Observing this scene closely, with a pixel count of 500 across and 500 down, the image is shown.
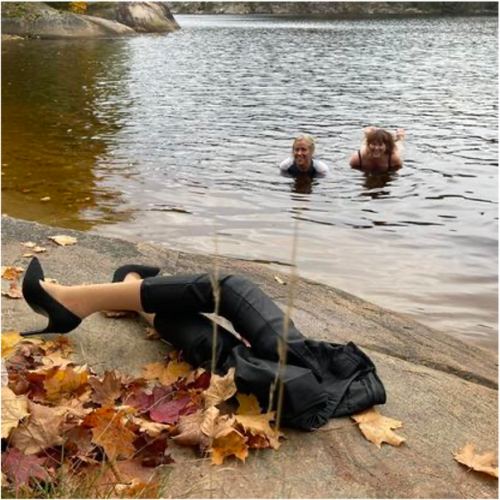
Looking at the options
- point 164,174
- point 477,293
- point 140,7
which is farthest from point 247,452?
point 140,7

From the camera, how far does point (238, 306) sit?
3627mm

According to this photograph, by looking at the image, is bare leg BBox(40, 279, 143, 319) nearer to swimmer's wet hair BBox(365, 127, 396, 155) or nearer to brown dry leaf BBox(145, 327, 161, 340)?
brown dry leaf BBox(145, 327, 161, 340)

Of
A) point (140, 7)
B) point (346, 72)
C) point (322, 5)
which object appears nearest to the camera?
point (346, 72)

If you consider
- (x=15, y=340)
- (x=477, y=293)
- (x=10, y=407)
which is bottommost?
(x=477, y=293)

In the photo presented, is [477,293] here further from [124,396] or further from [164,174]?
[164,174]

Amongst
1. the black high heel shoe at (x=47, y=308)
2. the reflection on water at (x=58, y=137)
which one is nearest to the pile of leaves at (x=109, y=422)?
the black high heel shoe at (x=47, y=308)

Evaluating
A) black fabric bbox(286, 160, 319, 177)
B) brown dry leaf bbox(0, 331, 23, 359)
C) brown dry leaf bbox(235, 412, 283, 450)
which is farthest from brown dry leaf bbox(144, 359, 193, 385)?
black fabric bbox(286, 160, 319, 177)

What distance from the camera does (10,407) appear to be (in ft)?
9.16

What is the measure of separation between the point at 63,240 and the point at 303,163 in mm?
5437

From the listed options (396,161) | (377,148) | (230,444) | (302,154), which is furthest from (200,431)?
(396,161)

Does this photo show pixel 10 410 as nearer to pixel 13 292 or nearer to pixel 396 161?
pixel 13 292

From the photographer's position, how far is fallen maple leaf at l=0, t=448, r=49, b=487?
246cm

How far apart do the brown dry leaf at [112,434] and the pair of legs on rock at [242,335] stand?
66 centimetres

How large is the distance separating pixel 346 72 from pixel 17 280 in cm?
2460
